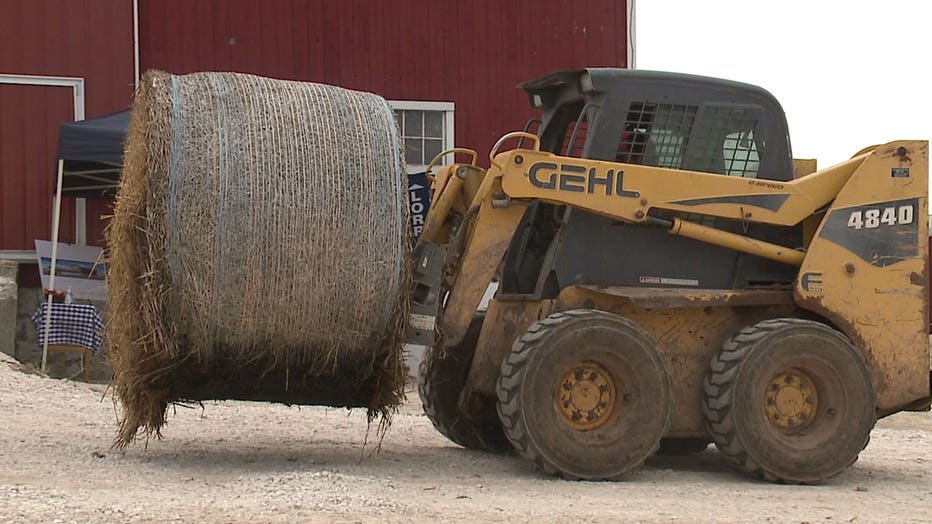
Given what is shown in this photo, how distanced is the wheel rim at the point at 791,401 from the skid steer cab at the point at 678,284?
0.04 ft

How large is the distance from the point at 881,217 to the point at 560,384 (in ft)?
8.37

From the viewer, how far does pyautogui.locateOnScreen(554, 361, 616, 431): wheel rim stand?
838 centimetres

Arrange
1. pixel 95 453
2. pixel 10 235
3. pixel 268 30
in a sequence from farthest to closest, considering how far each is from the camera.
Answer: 1. pixel 268 30
2. pixel 10 235
3. pixel 95 453

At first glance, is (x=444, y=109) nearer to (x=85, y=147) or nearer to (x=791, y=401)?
(x=85, y=147)

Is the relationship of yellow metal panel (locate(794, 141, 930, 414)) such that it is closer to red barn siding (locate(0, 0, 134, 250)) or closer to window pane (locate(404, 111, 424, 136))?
window pane (locate(404, 111, 424, 136))

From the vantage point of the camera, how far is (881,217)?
9.13 m

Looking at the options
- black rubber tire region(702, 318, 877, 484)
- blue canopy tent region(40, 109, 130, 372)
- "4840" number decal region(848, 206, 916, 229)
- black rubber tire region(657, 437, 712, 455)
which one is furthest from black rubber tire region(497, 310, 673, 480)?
blue canopy tent region(40, 109, 130, 372)

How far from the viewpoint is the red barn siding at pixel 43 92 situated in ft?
53.6

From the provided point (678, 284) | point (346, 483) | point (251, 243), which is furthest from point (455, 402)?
point (251, 243)

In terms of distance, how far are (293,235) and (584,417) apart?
2138mm

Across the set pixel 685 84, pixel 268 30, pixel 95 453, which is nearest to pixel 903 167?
pixel 685 84

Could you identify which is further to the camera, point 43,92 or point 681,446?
point 43,92

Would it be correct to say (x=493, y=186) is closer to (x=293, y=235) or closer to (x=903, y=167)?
(x=293, y=235)

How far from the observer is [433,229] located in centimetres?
908
